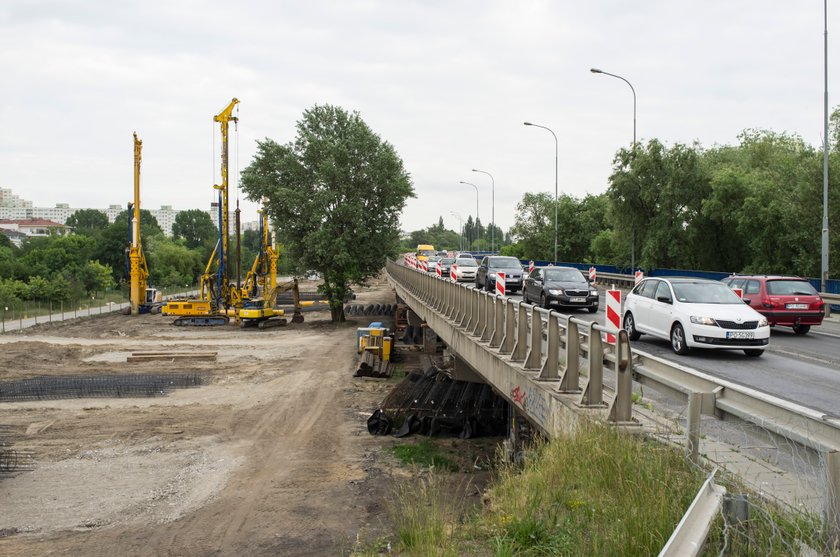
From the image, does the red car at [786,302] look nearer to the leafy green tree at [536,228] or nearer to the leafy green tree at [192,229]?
the leafy green tree at [536,228]

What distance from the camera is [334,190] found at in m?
42.6

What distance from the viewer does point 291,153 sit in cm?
4338

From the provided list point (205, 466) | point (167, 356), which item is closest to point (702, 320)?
point (205, 466)

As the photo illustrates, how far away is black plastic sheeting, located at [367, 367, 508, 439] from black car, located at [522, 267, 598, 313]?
3.62 metres

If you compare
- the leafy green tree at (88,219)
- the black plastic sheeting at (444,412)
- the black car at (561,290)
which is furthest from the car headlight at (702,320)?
the leafy green tree at (88,219)

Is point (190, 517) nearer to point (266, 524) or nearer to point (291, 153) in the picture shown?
point (266, 524)

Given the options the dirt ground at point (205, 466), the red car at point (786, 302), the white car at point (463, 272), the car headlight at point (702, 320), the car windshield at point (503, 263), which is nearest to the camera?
the dirt ground at point (205, 466)

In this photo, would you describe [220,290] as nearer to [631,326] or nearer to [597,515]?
[631,326]

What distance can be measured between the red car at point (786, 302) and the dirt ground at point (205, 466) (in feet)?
30.6

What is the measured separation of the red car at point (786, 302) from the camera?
1864 centimetres

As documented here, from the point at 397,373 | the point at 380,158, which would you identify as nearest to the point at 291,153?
the point at 380,158

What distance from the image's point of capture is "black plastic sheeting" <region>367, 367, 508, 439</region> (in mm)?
18953

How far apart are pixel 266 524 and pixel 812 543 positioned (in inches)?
401

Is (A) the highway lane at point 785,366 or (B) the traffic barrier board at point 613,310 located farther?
(B) the traffic barrier board at point 613,310
